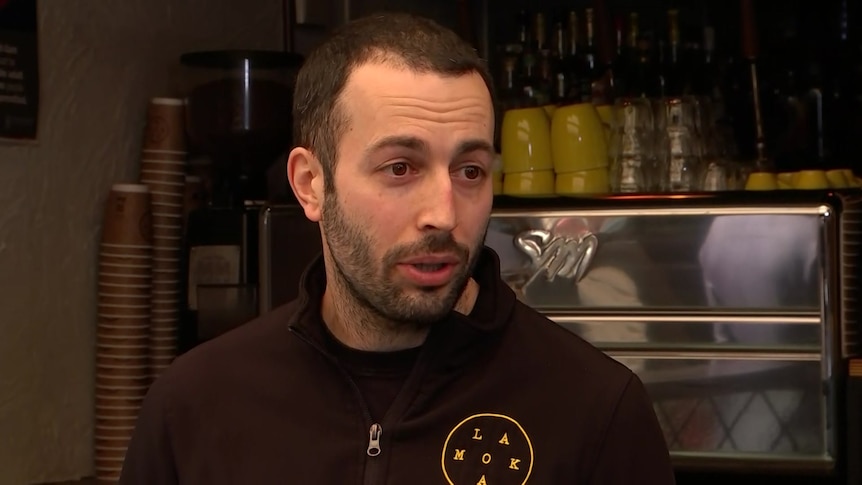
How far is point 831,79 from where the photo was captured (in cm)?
211

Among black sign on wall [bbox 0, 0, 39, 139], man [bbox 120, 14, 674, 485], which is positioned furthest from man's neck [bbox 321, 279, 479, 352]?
black sign on wall [bbox 0, 0, 39, 139]

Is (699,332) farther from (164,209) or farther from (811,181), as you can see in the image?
(164,209)

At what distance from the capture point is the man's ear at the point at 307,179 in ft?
3.72

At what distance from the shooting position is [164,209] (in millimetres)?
2002

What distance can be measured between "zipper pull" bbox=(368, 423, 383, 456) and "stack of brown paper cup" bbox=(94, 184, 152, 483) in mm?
964

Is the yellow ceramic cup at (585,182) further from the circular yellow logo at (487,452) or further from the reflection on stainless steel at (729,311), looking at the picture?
the circular yellow logo at (487,452)

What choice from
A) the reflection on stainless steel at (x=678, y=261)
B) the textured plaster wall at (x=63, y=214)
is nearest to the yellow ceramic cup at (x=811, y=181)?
the reflection on stainless steel at (x=678, y=261)

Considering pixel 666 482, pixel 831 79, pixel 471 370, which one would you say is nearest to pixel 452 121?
pixel 471 370

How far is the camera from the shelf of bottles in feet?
6.10

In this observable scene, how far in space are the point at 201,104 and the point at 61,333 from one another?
415mm

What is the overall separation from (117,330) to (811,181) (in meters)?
1.03

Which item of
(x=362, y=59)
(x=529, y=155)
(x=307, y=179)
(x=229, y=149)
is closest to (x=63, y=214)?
(x=229, y=149)

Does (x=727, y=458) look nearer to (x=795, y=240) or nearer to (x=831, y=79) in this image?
(x=795, y=240)

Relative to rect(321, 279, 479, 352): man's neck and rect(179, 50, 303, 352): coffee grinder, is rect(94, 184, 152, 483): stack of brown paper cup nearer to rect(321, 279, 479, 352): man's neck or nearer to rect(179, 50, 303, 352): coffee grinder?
rect(179, 50, 303, 352): coffee grinder
